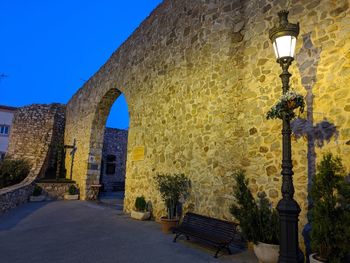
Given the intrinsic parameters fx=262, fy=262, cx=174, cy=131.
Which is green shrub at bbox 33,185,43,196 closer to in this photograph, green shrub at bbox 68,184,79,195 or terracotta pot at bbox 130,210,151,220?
green shrub at bbox 68,184,79,195

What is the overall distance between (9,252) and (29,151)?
507 inches

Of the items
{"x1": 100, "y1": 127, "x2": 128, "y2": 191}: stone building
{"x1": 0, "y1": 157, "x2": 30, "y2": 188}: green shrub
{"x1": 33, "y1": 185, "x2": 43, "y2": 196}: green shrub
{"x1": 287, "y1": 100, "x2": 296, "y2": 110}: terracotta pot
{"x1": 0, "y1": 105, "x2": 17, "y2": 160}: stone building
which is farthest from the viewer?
{"x1": 0, "y1": 105, "x2": 17, "y2": 160}: stone building

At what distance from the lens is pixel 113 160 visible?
1605 centimetres

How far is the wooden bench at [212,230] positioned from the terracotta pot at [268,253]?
1.47ft

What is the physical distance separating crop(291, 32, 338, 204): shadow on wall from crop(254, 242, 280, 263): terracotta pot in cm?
86

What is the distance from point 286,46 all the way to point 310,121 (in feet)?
4.19

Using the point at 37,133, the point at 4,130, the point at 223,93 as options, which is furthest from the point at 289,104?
the point at 4,130

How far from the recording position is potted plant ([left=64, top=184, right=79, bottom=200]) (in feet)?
36.7

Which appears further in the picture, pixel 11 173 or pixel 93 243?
pixel 11 173

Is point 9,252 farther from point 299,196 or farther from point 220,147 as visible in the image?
point 299,196

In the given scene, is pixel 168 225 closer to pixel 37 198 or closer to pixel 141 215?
pixel 141 215

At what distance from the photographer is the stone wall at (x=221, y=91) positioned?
12.3 ft

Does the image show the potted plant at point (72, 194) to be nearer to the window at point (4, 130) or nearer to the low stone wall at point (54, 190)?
the low stone wall at point (54, 190)

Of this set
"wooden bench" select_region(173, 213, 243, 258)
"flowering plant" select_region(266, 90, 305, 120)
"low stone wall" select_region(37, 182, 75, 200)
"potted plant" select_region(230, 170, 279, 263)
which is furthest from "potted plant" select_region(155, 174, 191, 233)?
"low stone wall" select_region(37, 182, 75, 200)
